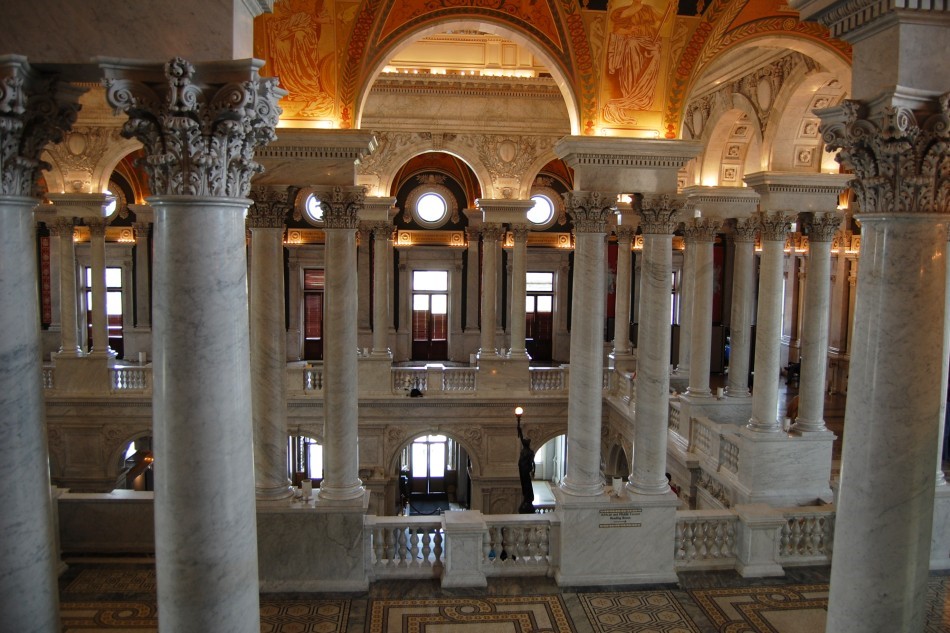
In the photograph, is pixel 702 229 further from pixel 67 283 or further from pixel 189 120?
pixel 67 283

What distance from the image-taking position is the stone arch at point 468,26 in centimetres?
830

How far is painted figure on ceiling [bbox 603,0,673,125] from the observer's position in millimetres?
8422

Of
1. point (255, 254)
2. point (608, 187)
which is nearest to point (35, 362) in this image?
point (255, 254)

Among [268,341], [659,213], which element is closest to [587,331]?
[659,213]

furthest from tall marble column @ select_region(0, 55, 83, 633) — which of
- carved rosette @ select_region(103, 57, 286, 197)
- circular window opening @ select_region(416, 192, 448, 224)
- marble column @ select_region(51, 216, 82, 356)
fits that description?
circular window opening @ select_region(416, 192, 448, 224)

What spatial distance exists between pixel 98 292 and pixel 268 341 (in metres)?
9.42

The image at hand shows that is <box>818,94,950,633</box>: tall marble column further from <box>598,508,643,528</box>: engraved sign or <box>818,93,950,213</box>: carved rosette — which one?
<box>598,508,643,528</box>: engraved sign

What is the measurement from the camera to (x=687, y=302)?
1482 cm

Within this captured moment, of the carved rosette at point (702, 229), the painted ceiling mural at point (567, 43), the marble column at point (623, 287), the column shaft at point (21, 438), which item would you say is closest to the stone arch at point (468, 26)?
the painted ceiling mural at point (567, 43)

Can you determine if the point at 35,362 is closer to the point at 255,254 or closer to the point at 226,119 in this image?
the point at 226,119

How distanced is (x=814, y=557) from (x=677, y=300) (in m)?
17.7

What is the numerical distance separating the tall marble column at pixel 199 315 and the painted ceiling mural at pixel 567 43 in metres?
4.15

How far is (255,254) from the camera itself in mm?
8281

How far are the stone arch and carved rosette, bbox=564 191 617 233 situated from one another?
794 mm
